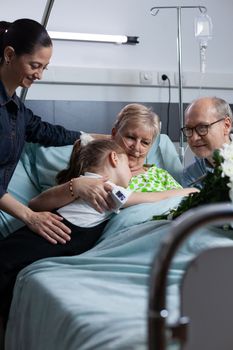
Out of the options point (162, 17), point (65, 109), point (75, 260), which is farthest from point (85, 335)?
point (162, 17)

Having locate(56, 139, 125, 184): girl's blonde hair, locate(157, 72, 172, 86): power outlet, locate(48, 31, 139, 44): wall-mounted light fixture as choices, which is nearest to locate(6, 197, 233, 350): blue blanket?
locate(56, 139, 125, 184): girl's blonde hair

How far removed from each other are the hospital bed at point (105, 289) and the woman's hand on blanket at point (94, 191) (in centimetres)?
10

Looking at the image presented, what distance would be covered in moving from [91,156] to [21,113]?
0.46 metres

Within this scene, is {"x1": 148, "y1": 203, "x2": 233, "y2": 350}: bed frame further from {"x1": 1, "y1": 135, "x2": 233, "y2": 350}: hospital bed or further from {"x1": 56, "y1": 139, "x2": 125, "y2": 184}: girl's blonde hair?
{"x1": 56, "y1": 139, "x2": 125, "y2": 184}: girl's blonde hair

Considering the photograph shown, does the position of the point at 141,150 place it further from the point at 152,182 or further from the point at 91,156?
the point at 91,156

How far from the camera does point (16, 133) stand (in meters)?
A: 2.65

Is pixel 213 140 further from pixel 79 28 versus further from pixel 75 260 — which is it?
pixel 79 28

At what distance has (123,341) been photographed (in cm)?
131

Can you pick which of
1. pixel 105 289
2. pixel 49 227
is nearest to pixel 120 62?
pixel 49 227

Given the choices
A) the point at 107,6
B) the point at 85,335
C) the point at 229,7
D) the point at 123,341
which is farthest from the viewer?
the point at 229,7

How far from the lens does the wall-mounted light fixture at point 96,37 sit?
11.8ft

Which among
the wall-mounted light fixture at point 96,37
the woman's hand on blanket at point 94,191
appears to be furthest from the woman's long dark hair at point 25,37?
the wall-mounted light fixture at point 96,37

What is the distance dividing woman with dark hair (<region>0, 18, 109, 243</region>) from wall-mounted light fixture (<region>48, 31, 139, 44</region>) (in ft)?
3.18

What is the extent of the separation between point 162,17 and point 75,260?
2457mm
